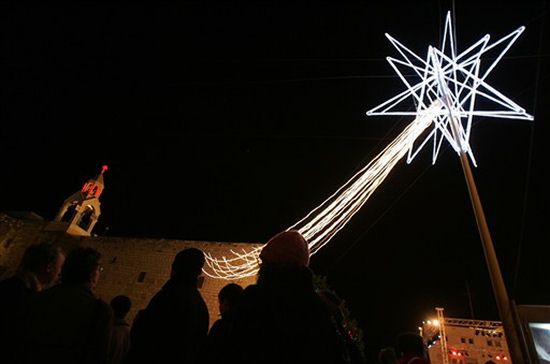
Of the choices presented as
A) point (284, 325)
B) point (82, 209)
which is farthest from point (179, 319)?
point (82, 209)

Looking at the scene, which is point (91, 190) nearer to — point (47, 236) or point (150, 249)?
point (47, 236)

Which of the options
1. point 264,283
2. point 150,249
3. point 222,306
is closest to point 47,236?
point 150,249

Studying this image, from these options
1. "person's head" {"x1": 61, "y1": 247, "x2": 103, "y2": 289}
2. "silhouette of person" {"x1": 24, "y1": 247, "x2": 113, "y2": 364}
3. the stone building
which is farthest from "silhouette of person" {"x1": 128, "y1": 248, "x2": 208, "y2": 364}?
the stone building

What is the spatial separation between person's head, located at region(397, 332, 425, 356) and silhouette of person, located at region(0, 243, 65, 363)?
3.48m

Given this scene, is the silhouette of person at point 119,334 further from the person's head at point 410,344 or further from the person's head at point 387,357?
the person's head at point 410,344

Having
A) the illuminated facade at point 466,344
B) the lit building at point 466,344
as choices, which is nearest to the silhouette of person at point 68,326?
the lit building at point 466,344

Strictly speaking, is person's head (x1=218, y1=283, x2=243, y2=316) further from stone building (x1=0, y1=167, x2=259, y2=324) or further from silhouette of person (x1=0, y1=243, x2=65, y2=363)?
stone building (x1=0, y1=167, x2=259, y2=324)

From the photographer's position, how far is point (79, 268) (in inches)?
92.9

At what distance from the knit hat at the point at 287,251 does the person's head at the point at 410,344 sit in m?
2.41

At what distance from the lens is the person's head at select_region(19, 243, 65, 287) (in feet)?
8.00

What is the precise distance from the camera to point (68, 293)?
219cm

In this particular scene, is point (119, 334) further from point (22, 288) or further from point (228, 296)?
point (22, 288)

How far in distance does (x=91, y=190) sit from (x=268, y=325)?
33.5m

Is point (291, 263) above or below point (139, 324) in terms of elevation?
above
